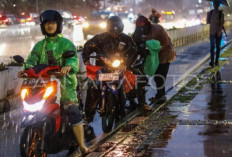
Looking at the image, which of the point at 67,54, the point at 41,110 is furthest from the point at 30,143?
the point at 67,54

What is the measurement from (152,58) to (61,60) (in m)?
4.23

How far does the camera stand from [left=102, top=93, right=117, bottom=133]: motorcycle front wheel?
920cm

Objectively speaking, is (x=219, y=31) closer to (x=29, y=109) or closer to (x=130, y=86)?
(x=130, y=86)

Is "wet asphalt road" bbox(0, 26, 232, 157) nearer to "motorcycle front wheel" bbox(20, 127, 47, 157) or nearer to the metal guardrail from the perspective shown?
"motorcycle front wheel" bbox(20, 127, 47, 157)

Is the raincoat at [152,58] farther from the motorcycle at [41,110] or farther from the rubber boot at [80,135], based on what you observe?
the motorcycle at [41,110]

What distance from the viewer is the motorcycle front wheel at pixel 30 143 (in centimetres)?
669

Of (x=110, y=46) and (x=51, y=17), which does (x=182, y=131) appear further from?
(x=51, y=17)

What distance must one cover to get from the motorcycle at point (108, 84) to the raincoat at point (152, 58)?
6.35 ft

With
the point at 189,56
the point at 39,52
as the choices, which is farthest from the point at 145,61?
the point at 189,56

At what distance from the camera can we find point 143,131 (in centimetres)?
891

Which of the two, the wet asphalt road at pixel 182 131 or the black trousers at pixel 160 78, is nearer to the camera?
the wet asphalt road at pixel 182 131

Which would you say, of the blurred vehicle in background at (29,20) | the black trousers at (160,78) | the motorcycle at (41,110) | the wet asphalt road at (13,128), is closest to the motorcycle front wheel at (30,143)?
the motorcycle at (41,110)

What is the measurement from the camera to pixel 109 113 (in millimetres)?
9359

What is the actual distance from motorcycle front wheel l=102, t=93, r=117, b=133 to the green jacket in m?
1.90
